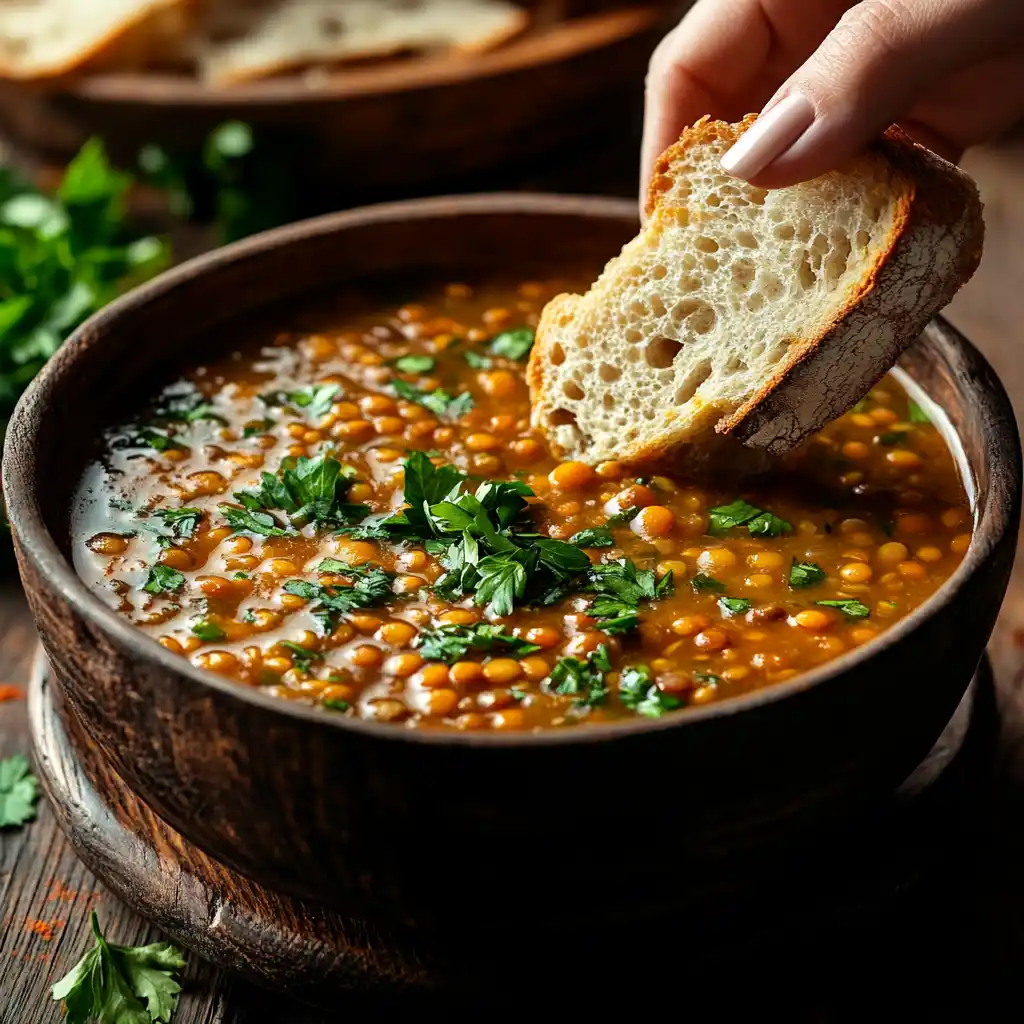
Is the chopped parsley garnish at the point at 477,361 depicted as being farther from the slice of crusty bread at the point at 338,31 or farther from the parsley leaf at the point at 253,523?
the slice of crusty bread at the point at 338,31

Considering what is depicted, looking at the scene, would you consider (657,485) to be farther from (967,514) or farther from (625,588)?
(967,514)

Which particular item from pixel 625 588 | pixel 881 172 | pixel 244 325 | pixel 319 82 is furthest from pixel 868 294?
pixel 319 82

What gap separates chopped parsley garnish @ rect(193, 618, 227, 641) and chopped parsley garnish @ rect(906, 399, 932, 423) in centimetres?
174

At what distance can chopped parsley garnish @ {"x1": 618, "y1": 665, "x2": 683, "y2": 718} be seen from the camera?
2.50 metres

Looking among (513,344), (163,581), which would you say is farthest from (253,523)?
(513,344)

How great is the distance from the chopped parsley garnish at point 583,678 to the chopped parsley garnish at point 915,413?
121 centimetres

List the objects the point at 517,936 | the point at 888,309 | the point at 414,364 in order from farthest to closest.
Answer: the point at 414,364, the point at 888,309, the point at 517,936

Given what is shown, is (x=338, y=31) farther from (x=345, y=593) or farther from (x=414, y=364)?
(x=345, y=593)

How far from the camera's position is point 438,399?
11.2 feet

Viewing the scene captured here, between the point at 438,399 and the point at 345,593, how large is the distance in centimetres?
81

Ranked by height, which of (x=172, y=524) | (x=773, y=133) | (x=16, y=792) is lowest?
(x=16, y=792)

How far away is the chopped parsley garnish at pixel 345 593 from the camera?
2717mm

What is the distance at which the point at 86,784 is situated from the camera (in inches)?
122

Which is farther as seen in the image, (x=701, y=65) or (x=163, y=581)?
(x=701, y=65)
